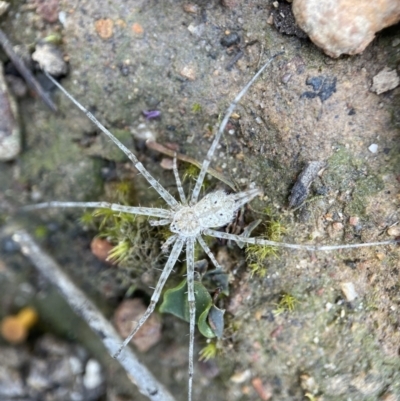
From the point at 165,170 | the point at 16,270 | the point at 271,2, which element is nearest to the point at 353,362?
the point at 165,170

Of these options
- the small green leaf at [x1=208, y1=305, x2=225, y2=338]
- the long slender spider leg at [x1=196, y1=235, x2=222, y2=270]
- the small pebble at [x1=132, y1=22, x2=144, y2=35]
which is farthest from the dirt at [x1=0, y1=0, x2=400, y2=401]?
the long slender spider leg at [x1=196, y1=235, x2=222, y2=270]

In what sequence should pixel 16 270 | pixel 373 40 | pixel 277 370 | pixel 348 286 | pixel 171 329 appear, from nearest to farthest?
pixel 373 40 → pixel 348 286 → pixel 277 370 → pixel 171 329 → pixel 16 270

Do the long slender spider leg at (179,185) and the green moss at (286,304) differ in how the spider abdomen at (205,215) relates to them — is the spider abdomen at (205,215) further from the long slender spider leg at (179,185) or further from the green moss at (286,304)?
the green moss at (286,304)

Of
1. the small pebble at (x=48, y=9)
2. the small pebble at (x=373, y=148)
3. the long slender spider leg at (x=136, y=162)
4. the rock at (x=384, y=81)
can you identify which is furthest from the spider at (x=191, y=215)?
the rock at (x=384, y=81)

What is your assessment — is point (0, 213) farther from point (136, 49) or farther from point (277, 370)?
point (277, 370)

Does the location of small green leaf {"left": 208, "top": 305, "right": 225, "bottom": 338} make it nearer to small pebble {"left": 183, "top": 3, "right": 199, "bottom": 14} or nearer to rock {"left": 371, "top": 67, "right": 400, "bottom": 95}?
rock {"left": 371, "top": 67, "right": 400, "bottom": 95}

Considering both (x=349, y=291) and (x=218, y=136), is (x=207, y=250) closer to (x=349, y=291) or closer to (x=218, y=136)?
(x=218, y=136)
